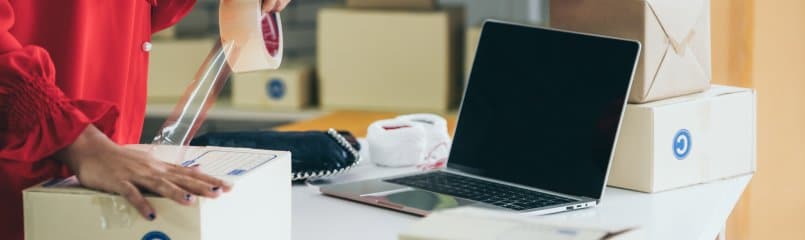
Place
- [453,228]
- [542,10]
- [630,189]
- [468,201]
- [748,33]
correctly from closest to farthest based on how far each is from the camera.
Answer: [453,228]
[468,201]
[630,189]
[748,33]
[542,10]

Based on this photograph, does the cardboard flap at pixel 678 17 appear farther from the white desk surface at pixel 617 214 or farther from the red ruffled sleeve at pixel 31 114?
the red ruffled sleeve at pixel 31 114

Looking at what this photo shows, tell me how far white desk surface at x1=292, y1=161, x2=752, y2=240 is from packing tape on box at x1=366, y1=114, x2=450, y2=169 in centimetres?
18

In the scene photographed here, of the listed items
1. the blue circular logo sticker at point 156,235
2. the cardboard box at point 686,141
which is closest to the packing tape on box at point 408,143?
the cardboard box at point 686,141

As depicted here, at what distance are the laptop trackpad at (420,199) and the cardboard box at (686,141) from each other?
26cm

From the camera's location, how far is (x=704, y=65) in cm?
172

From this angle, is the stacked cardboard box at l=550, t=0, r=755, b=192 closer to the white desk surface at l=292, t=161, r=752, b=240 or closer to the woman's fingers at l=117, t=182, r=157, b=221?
the white desk surface at l=292, t=161, r=752, b=240

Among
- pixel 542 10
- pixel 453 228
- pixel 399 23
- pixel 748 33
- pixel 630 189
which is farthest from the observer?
pixel 542 10

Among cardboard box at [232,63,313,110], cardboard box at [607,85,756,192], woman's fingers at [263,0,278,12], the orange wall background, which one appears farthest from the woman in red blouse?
cardboard box at [232,63,313,110]

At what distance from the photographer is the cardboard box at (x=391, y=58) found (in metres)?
3.03

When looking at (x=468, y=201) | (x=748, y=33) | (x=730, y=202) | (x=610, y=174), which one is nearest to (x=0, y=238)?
(x=468, y=201)

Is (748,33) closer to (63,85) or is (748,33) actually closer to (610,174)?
(610,174)

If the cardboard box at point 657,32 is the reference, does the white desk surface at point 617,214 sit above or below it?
below

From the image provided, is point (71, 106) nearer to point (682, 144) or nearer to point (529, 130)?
point (529, 130)

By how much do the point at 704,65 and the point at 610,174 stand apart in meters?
0.23
